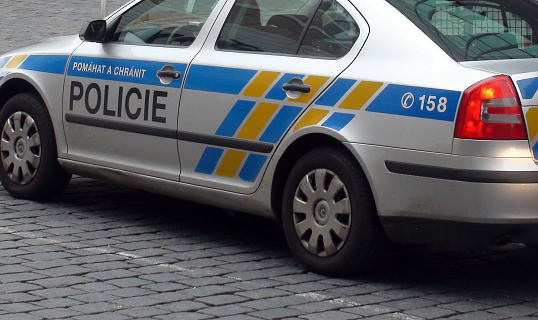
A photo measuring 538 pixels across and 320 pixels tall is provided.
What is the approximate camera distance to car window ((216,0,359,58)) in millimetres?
5445

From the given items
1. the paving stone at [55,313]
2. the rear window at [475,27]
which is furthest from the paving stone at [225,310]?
the rear window at [475,27]

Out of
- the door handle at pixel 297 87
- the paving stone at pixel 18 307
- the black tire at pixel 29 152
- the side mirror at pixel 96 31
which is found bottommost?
the paving stone at pixel 18 307

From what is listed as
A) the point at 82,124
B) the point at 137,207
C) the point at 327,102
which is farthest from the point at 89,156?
the point at 327,102

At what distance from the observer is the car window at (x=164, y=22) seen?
6.15 metres

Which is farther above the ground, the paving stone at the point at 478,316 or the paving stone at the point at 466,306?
the paving stone at the point at 478,316

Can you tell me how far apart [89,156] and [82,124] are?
204 millimetres

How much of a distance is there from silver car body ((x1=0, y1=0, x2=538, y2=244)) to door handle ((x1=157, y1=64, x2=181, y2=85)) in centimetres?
2

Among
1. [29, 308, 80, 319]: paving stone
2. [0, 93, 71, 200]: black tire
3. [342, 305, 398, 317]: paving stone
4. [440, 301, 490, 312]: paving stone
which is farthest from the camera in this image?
[0, 93, 71, 200]: black tire

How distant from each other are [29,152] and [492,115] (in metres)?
3.42

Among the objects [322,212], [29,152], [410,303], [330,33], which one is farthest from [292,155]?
[29,152]

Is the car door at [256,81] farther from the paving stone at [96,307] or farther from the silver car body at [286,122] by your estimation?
the paving stone at [96,307]

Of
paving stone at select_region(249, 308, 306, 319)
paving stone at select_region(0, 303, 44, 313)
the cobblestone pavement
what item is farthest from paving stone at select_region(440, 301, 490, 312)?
paving stone at select_region(0, 303, 44, 313)

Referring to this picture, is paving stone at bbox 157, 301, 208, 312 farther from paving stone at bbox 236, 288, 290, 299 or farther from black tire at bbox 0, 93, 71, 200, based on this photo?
black tire at bbox 0, 93, 71, 200

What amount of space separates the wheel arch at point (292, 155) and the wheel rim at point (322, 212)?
0.14 meters
